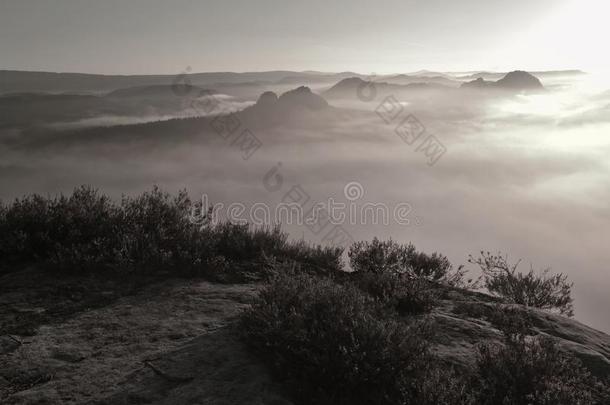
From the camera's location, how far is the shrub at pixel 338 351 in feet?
12.3

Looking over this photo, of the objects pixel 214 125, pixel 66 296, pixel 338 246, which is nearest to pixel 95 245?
pixel 66 296

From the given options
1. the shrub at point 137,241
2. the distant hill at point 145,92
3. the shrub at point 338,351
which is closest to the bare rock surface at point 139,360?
the shrub at point 338,351

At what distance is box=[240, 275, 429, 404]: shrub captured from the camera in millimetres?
3746

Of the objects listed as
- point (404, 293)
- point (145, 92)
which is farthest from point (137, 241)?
A: point (145, 92)

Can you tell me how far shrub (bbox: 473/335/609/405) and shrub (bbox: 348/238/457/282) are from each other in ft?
10.5

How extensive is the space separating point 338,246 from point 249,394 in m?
4.20

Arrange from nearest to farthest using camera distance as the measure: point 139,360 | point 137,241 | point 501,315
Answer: point 139,360, point 501,315, point 137,241

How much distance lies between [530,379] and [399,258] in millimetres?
3924

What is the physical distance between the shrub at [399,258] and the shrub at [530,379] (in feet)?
10.5

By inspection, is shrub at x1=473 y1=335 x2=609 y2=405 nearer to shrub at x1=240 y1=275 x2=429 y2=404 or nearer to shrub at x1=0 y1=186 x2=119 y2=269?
shrub at x1=240 y1=275 x2=429 y2=404

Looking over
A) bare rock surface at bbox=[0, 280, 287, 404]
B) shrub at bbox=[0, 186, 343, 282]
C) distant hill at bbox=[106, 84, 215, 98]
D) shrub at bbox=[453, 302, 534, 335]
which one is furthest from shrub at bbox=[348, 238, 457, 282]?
distant hill at bbox=[106, 84, 215, 98]

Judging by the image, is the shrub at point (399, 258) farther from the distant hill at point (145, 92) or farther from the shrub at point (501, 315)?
the distant hill at point (145, 92)

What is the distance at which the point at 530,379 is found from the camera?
409 centimetres

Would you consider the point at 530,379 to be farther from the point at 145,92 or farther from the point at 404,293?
the point at 145,92
